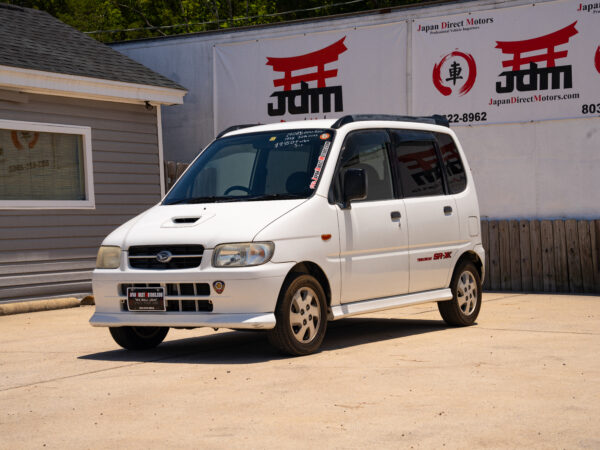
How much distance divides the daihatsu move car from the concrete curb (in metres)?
4.81

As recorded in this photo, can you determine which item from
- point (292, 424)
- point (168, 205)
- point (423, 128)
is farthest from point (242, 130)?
point (292, 424)

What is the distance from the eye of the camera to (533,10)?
1545 centimetres

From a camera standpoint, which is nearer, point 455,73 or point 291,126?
point 291,126

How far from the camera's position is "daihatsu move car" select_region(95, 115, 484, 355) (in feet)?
26.5

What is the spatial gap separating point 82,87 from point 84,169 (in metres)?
1.25

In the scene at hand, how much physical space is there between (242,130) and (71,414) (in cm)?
439

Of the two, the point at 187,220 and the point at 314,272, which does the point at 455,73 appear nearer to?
the point at 314,272

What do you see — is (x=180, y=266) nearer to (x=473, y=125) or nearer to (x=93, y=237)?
(x=93, y=237)

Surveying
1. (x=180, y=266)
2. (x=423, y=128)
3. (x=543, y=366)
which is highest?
(x=423, y=128)

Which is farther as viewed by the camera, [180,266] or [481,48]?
[481,48]

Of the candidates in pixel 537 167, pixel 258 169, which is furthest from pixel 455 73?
pixel 258 169

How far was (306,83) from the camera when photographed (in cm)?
1755

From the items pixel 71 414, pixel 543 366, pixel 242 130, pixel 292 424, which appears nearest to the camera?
pixel 292 424

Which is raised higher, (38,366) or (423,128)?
(423,128)
